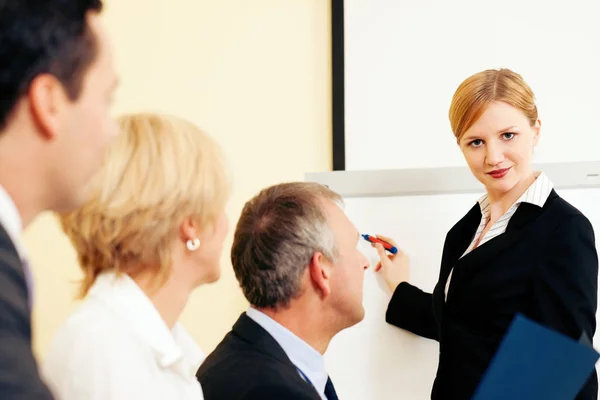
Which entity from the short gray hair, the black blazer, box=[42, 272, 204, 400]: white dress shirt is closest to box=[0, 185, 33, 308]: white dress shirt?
box=[42, 272, 204, 400]: white dress shirt

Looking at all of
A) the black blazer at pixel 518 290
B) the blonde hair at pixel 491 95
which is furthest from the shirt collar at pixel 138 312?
the blonde hair at pixel 491 95

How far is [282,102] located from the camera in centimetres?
195

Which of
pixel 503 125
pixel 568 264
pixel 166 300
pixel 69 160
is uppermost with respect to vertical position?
pixel 69 160

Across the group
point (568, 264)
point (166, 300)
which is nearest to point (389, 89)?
point (568, 264)

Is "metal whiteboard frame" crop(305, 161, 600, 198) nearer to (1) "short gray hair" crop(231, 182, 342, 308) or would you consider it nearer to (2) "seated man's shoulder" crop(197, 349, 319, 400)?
(1) "short gray hair" crop(231, 182, 342, 308)

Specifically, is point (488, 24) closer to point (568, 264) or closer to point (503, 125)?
point (503, 125)

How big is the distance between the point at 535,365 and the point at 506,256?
460 mm

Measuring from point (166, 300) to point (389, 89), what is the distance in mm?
1180

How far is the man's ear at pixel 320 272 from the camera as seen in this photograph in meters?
1.08

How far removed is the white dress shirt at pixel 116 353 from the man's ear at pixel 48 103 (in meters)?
0.34

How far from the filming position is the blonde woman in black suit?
1322 mm

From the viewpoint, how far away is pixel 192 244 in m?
0.88

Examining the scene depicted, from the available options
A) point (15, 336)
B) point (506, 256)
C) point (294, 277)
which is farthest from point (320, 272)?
point (15, 336)

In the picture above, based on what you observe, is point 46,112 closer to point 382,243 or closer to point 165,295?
point 165,295
